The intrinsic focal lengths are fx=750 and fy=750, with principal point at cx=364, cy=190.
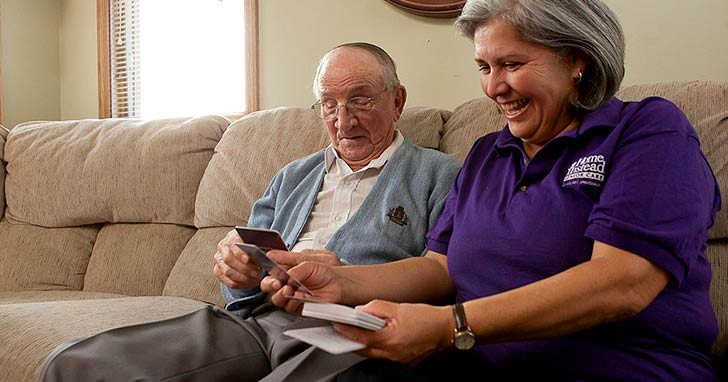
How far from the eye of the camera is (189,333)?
1.51 meters

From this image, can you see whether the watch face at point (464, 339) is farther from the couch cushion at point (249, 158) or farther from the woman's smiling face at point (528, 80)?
the couch cushion at point (249, 158)

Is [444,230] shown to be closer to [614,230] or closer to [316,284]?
[316,284]

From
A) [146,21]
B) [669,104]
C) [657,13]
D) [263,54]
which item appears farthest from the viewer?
[146,21]

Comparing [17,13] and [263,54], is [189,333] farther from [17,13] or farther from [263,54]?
[17,13]

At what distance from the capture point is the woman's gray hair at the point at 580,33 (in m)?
1.25

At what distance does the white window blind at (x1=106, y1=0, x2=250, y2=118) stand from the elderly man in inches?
59.0

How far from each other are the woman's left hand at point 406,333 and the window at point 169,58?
2370mm

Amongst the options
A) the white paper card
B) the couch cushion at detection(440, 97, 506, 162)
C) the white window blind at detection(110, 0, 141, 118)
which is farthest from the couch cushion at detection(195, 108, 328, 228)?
the white window blind at detection(110, 0, 141, 118)

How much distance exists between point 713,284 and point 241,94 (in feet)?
7.63

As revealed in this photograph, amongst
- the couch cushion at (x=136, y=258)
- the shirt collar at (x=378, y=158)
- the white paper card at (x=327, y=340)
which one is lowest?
the couch cushion at (x=136, y=258)

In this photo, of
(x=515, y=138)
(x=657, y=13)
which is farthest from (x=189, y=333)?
(x=657, y=13)

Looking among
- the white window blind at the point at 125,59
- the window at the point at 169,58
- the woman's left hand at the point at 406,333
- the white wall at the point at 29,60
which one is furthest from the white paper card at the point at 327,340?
the white wall at the point at 29,60

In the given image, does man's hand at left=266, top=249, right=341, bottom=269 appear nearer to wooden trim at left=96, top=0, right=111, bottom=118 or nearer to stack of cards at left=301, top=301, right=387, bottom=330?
stack of cards at left=301, top=301, right=387, bottom=330

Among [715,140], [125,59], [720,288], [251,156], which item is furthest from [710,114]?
[125,59]
